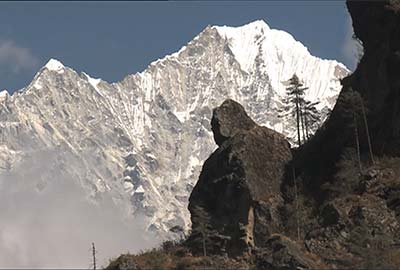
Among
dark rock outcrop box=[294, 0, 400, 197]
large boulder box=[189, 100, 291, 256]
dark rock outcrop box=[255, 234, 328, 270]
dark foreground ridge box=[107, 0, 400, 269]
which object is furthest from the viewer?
dark rock outcrop box=[294, 0, 400, 197]

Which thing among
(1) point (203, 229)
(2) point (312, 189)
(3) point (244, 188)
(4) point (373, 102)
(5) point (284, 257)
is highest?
(4) point (373, 102)

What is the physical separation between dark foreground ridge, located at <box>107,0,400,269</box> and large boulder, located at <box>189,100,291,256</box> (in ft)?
0.35

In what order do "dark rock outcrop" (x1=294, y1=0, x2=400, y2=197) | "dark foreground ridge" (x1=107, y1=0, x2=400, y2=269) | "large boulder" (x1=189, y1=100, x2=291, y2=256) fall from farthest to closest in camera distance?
"dark rock outcrop" (x1=294, y1=0, x2=400, y2=197), "large boulder" (x1=189, y1=100, x2=291, y2=256), "dark foreground ridge" (x1=107, y1=0, x2=400, y2=269)

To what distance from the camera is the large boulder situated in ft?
245

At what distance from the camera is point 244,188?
7875 cm

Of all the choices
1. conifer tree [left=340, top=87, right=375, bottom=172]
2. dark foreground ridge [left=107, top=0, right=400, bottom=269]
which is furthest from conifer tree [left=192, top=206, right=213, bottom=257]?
conifer tree [left=340, top=87, right=375, bottom=172]

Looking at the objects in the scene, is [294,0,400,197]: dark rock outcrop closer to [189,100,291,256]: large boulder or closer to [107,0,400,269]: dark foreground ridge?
[107,0,400,269]: dark foreground ridge

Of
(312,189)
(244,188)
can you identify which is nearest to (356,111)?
(312,189)

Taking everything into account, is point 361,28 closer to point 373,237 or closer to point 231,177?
point 231,177

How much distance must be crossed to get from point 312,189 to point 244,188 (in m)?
6.88

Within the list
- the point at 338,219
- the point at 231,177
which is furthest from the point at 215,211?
the point at 338,219

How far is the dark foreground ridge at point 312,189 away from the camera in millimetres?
62094

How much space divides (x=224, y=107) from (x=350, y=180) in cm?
2359

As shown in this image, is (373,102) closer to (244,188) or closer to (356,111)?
(356,111)
